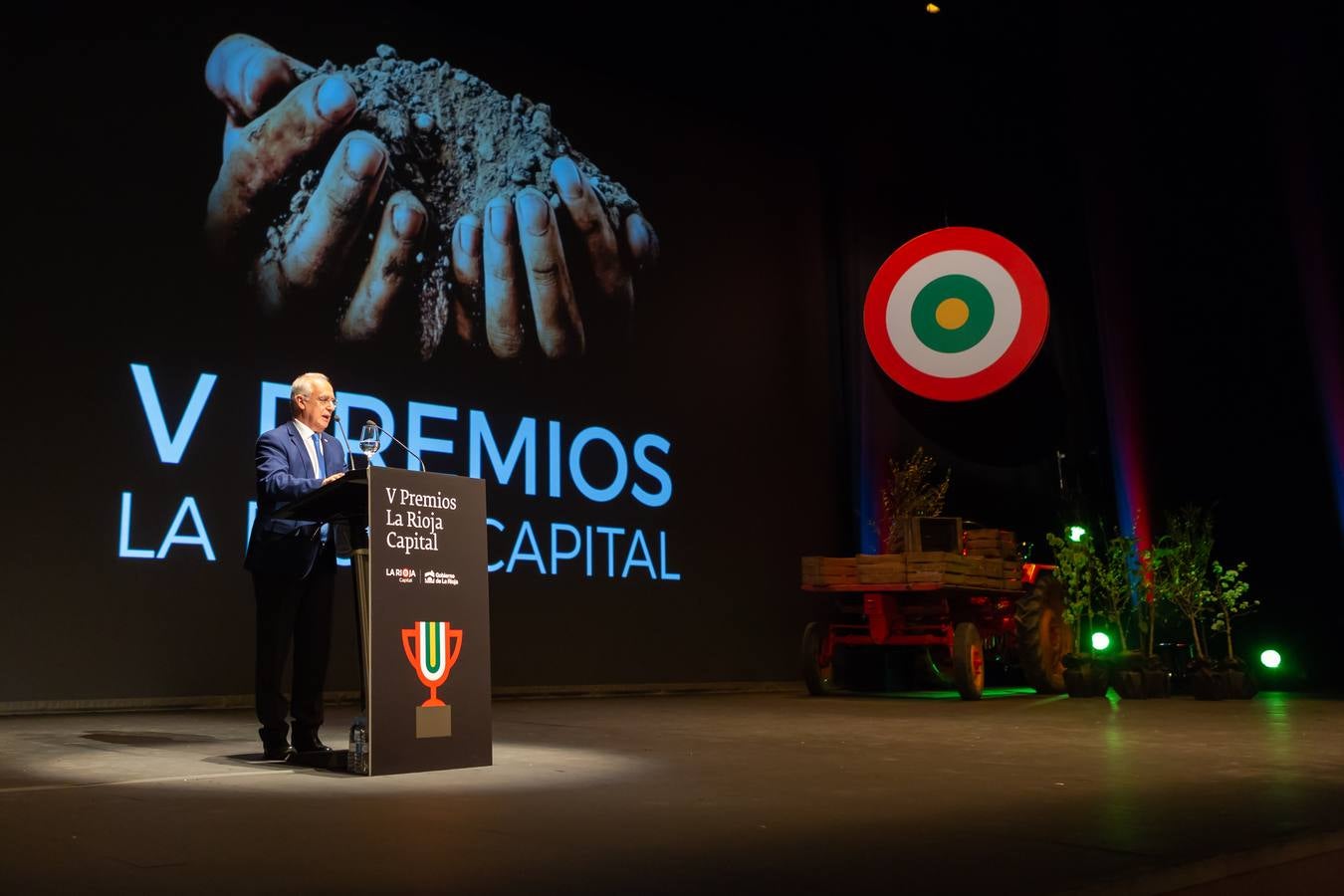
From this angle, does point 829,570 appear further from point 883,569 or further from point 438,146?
point 438,146

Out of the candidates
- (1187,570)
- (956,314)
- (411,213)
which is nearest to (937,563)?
(1187,570)

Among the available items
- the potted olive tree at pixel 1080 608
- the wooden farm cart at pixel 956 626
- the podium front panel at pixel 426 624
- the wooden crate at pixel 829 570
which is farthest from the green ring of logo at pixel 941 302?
the podium front panel at pixel 426 624

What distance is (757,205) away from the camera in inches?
405

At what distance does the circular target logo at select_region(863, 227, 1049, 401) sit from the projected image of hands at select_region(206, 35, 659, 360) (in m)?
2.41

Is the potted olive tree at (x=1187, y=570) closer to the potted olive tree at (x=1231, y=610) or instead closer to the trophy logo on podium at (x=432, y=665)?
the potted olive tree at (x=1231, y=610)

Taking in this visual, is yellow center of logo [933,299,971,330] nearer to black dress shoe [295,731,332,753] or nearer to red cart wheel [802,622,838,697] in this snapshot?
red cart wheel [802,622,838,697]

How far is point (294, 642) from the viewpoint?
3.76 metres

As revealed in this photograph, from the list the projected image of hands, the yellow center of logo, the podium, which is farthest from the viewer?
the yellow center of logo

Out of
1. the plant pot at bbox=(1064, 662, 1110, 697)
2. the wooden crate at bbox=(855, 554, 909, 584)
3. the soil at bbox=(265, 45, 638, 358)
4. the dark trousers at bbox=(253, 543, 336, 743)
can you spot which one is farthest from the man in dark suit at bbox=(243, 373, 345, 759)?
the plant pot at bbox=(1064, 662, 1110, 697)

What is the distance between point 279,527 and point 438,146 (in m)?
4.78

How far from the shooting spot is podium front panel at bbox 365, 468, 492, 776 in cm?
334

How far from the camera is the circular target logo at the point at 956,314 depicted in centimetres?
959

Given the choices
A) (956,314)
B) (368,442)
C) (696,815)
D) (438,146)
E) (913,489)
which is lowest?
(696,815)

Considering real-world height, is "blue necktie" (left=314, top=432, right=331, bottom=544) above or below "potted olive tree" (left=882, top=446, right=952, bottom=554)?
below
